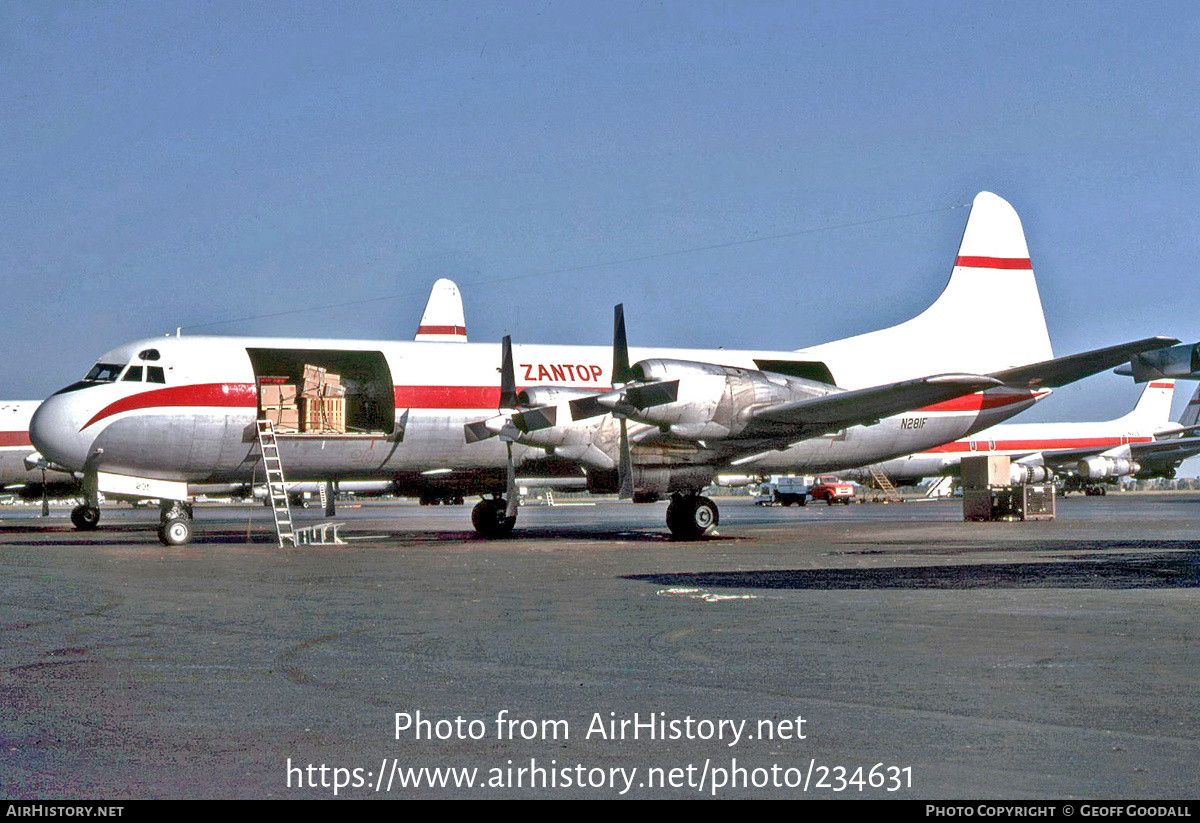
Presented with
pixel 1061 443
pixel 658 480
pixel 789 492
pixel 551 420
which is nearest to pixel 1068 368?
pixel 658 480

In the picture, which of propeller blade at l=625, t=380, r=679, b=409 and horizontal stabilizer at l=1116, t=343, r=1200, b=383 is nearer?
horizontal stabilizer at l=1116, t=343, r=1200, b=383

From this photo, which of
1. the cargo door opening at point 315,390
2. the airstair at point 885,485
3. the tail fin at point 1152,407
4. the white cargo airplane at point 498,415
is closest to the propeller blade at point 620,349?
the white cargo airplane at point 498,415

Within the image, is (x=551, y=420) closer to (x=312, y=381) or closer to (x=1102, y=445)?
(x=312, y=381)

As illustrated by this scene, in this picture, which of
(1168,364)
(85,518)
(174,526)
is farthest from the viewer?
(85,518)

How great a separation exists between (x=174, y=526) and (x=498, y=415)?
25.2ft

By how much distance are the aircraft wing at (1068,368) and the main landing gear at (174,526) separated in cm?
1841

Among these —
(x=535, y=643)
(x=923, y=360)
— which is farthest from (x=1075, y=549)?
(x=535, y=643)

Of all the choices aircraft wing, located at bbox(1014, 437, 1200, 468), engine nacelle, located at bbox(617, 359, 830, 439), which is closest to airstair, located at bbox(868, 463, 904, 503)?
aircraft wing, located at bbox(1014, 437, 1200, 468)

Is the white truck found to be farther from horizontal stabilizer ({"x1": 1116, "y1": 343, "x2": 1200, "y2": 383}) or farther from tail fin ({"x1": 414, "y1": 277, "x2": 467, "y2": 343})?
horizontal stabilizer ({"x1": 1116, "y1": 343, "x2": 1200, "y2": 383})

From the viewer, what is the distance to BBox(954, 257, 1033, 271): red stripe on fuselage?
3416 centimetres

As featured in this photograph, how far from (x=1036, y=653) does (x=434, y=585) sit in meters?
8.76

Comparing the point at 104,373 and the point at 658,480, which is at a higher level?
the point at 104,373

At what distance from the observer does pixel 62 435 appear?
25594 millimetres

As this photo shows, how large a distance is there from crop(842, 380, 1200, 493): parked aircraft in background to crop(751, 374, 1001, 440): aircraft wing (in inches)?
1850
